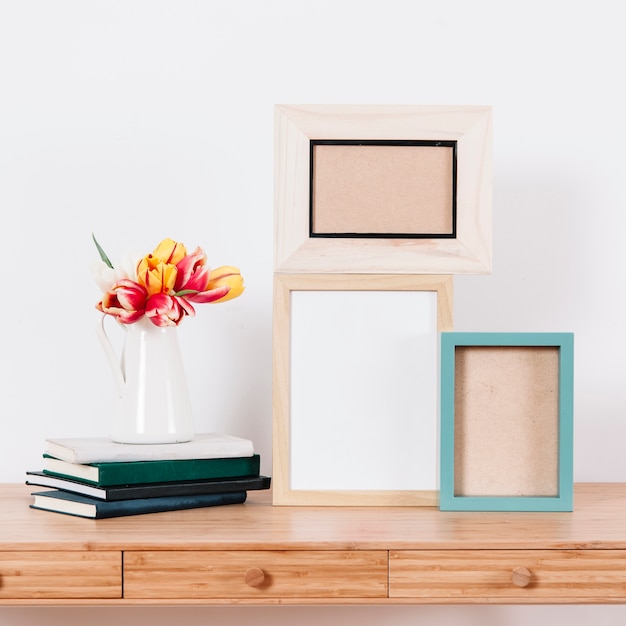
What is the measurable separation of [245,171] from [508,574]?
2.84 feet

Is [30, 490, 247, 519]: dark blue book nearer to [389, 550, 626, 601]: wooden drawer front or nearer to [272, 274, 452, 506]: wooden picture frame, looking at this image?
[272, 274, 452, 506]: wooden picture frame

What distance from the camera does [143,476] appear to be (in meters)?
1.21

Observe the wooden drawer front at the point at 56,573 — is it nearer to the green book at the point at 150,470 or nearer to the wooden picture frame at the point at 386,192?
the green book at the point at 150,470

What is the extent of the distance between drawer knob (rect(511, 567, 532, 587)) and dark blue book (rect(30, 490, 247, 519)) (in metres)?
0.43

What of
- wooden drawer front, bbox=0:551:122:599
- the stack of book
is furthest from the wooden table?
the stack of book

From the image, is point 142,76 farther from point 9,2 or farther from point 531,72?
point 531,72

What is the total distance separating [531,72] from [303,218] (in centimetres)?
62

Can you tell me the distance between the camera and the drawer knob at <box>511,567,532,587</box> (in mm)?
1060

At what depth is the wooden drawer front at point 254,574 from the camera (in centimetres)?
105

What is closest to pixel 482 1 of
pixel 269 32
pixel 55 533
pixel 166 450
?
pixel 269 32

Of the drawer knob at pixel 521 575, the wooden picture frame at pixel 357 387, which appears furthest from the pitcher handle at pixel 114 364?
the drawer knob at pixel 521 575

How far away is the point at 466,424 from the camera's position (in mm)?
1248

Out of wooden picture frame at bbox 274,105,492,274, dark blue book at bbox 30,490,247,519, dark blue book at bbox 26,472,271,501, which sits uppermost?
wooden picture frame at bbox 274,105,492,274

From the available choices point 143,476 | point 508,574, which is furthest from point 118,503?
point 508,574
